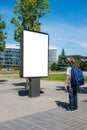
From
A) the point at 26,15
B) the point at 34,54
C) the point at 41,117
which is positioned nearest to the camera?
the point at 41,117

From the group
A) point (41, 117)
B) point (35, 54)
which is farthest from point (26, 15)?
point (41, 117)

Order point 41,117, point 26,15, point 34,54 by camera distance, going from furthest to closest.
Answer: point 26,15 → point 34,54 → point 41,117

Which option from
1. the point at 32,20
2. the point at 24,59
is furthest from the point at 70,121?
the point at 32,20

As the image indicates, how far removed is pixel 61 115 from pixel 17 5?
11.6 meters

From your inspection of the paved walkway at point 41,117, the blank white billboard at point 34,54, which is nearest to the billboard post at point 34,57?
the blank white billboard at point 34,54

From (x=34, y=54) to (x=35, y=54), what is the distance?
73 millimetres

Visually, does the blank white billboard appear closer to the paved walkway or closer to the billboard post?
the billboard post

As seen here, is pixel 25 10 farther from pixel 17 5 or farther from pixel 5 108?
pixel 5 108

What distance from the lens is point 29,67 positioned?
13.3m

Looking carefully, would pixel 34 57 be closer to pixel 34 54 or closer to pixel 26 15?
pixel 34 54

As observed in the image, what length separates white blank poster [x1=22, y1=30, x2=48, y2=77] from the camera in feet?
43.1

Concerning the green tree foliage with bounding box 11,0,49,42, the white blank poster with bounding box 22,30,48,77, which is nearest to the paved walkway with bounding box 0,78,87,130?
the white blank poster with bounding box 22,30,48,77

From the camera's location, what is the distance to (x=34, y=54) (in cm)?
1363

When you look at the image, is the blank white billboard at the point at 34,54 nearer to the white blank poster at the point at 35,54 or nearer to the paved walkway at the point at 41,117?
the white blank poster at the point at 35,54
